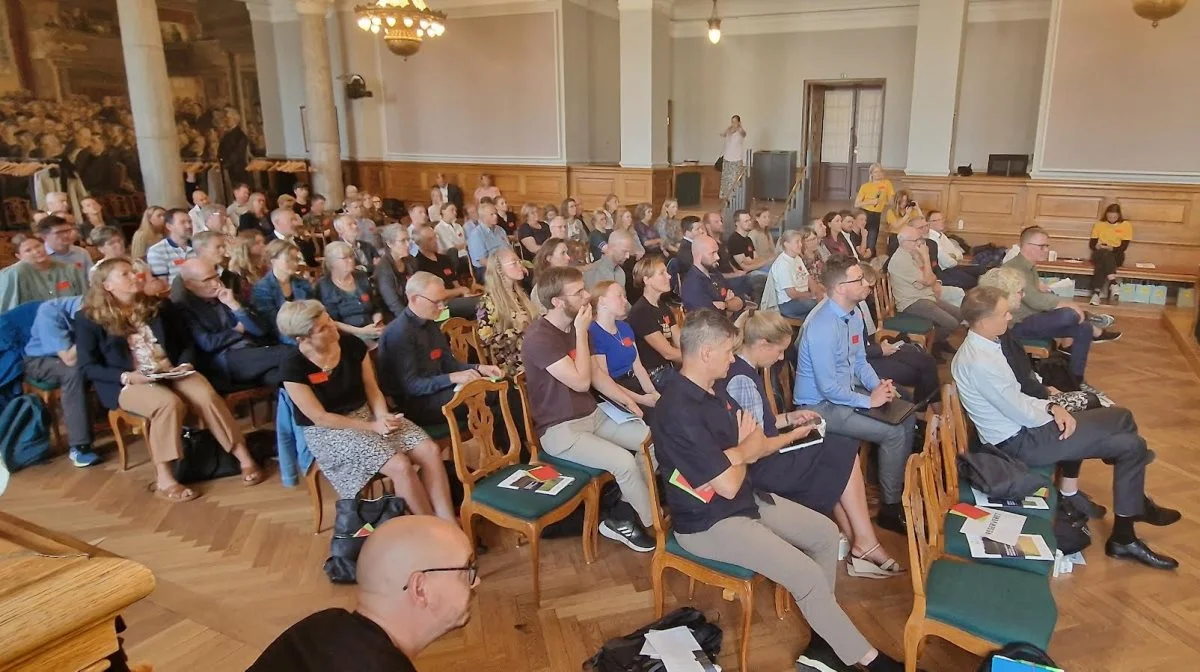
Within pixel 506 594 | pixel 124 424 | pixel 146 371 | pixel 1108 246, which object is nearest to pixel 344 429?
pixel 506 594

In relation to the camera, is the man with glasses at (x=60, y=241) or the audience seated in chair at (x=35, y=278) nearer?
the audience seated in chair at (x=35, y=278)

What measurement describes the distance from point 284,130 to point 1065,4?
41.5ft

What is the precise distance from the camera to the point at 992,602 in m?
2.29

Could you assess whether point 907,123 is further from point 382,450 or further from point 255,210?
point 382,450

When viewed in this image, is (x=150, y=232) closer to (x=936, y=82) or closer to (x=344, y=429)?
(x=344, y=429)

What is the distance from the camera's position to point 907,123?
528 inches

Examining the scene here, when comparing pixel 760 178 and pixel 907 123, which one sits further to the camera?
pixel 760 178

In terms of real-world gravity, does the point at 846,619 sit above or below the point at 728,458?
below

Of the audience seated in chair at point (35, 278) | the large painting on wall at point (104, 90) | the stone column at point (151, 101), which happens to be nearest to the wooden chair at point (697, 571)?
the audience seated in chair at point (35, 278)

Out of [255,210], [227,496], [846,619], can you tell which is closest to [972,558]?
[846,619]

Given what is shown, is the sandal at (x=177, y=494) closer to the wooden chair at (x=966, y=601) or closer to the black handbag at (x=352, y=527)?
the black handbag at (x=352, y=527)

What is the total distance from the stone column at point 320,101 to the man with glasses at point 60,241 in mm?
7283

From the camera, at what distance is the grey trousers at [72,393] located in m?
4.30

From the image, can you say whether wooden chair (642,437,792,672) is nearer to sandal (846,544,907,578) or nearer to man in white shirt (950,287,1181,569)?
sandal (846,544,907,578)
